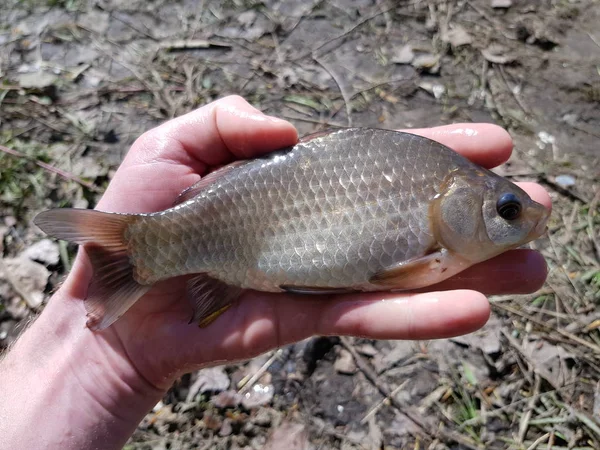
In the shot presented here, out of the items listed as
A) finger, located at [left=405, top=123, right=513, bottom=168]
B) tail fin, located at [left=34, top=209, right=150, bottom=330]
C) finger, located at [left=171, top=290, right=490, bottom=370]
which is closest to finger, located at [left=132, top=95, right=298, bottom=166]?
tail fin, located at [left=34, top=209, right=150, bottom=330]

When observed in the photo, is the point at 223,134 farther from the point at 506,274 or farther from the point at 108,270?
the point at 506,274

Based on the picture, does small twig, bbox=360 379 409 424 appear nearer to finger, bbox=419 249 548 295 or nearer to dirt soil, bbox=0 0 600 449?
dirt soil, bbox=0 0 600 449

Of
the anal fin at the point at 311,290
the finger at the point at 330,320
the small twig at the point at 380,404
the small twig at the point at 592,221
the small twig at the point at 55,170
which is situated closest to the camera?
the finger at the point at 330,320

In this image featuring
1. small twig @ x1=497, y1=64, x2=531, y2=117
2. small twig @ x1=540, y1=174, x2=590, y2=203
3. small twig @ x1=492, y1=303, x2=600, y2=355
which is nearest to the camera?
small twig @ x1=492, y1=303, x2=600, y2=355

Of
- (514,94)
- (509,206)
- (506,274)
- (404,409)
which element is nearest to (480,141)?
(509,206)

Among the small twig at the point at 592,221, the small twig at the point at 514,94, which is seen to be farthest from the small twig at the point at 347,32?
the small twig at the point at 592,221

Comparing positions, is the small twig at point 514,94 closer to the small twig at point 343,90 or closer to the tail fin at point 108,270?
the small twig at point 343,90
